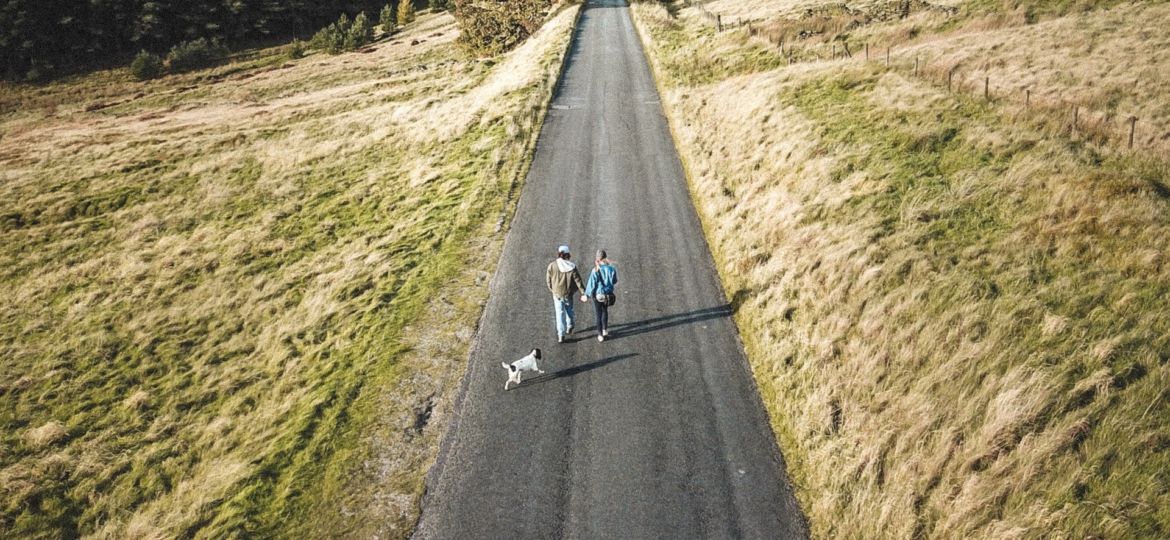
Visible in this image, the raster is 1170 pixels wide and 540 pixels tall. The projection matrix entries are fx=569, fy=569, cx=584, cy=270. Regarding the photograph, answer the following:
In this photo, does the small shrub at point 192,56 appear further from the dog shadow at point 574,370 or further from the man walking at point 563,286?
the dog shadow at point 574,370

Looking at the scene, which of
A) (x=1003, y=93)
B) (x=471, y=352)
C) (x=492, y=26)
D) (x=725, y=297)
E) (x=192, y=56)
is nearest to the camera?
(x=471, y=352)

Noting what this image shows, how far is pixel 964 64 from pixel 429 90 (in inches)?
1201

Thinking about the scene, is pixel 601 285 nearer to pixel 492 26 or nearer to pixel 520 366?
pixel 520 366

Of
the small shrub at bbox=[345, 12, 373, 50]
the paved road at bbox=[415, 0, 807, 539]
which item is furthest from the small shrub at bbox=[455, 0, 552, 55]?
the paved road at bbox=[415, 0, 807, 539]

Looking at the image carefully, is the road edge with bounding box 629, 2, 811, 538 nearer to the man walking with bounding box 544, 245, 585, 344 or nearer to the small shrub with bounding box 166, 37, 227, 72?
the man walking with bounding box 544, 245, 585, 344

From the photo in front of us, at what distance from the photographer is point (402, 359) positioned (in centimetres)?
1094

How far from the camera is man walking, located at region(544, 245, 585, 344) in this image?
10.6 meters

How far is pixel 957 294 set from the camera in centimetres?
1003

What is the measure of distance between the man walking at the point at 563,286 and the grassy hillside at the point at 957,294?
3.45 m

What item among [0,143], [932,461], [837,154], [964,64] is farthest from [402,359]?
[0,143]

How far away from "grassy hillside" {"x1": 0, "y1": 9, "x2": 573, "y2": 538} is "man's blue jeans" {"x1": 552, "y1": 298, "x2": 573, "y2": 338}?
75.7 inches

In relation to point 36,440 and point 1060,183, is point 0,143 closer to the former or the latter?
point 36,440

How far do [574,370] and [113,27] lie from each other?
101502 mm

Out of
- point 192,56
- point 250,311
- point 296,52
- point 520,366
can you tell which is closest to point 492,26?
point 296,52
